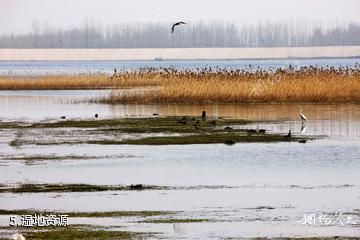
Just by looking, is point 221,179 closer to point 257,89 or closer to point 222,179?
point 222,179

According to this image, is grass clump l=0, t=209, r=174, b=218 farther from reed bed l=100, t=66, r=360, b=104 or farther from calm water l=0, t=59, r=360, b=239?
reed bed l=100, t=66, r=360, b=104

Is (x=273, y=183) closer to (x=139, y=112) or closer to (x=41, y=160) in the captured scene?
(x=41, y=160)

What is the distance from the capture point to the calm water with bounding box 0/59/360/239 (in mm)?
12211

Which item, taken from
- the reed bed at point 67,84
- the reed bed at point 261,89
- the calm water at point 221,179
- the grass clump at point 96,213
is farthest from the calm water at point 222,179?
the reed bed at point 67,84

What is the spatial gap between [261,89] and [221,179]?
19978mm

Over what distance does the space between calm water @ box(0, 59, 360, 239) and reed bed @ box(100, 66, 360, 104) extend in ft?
23.8

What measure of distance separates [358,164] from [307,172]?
1.47 metres

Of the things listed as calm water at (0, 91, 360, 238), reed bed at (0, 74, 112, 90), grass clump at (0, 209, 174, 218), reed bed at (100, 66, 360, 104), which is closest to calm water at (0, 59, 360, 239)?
calm water at (0, 91, 360, 238)

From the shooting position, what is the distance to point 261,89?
3659 centimetres

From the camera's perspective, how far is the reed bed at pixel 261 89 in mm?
35875

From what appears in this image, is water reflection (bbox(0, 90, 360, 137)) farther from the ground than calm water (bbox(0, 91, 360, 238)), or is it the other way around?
calm water (bbox(0, 91, 360, 238))

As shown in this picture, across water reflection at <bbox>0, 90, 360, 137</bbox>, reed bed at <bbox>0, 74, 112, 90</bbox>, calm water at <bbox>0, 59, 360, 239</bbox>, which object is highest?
calm water at <bbox>0, 59, 360, 239</bbox>

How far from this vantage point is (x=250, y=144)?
22.3 metres

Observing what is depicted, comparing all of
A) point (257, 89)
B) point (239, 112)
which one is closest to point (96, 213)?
point (239, 112)
